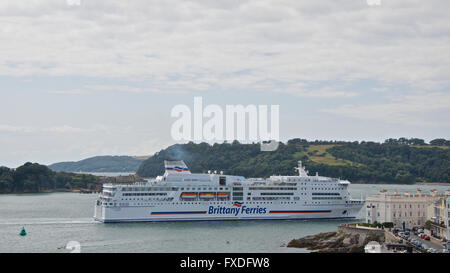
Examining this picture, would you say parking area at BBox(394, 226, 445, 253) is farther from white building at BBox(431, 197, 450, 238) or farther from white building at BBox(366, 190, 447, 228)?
white building at BBox(366, 190, 447, 228)

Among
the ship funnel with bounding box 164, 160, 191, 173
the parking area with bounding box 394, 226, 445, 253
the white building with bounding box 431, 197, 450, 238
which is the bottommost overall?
the parking area with bounding box 394, 226, 445, 253

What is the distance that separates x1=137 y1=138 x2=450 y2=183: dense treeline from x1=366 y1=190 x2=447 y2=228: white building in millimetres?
91611

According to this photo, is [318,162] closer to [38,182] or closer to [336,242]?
[38,182]

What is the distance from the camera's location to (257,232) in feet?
142

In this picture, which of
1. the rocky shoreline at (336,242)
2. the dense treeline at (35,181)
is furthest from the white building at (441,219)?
the dense treeline at (35,181)

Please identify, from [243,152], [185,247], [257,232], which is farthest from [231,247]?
[243,152]

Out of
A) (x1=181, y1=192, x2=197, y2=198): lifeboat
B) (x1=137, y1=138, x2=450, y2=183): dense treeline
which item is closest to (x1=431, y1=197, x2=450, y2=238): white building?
(x1=181, y1=192, x2=197, y2=198): lifeboat

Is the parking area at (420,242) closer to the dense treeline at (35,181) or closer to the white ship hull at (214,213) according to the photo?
the white ship hull at (214,213)

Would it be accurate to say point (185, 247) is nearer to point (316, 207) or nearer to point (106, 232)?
point (106, 232)

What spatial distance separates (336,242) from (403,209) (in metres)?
6.96

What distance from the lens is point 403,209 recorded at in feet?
129

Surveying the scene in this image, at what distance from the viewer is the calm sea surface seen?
35562 millimetres
